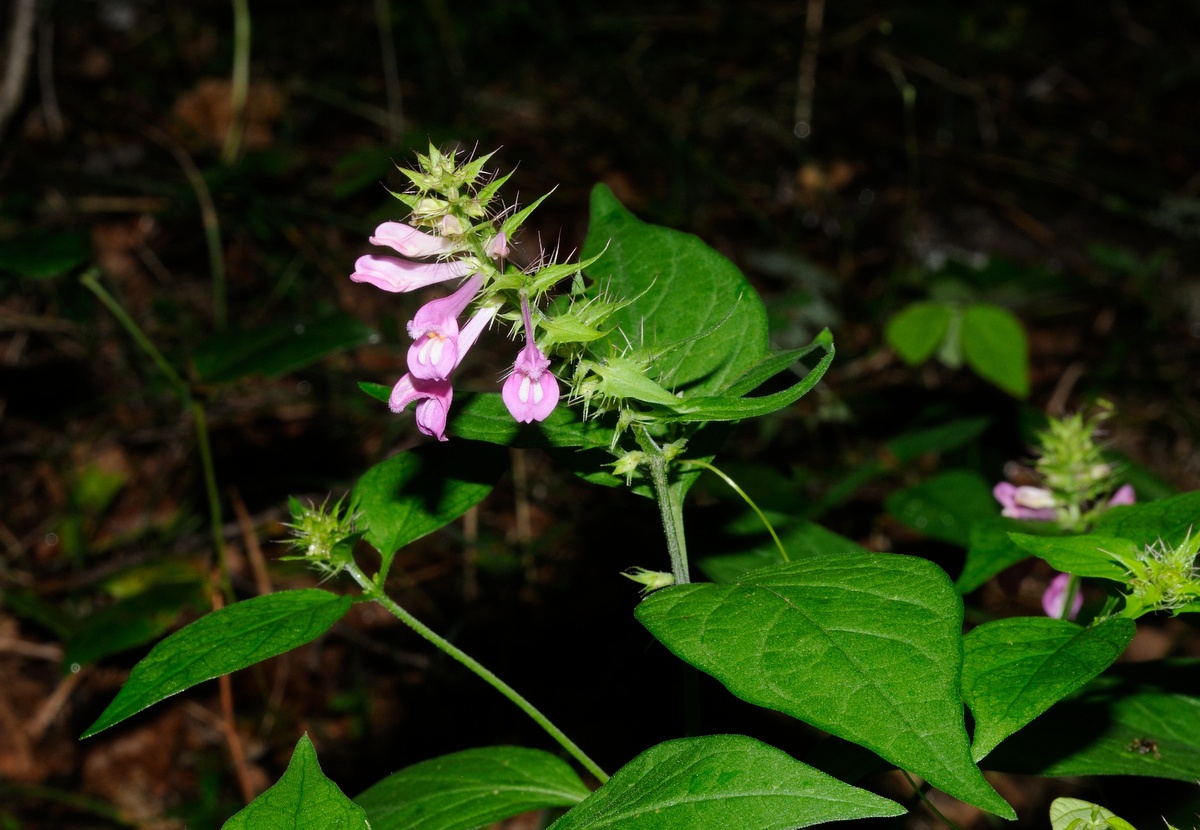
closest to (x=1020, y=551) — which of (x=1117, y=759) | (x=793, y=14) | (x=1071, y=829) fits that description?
(x=1117, y=759)

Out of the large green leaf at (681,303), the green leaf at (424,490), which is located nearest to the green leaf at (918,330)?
the large green leaf at (681,303)

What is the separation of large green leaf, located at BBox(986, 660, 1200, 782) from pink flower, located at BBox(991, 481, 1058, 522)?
0.53m

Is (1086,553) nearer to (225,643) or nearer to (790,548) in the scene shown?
(790,548)

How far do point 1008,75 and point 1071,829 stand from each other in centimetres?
773

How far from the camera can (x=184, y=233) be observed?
6.07 metres

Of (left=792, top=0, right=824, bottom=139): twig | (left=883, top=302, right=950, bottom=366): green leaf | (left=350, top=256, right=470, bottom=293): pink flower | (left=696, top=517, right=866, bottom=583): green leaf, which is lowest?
(left=883, top=302, right=950, bottom=366): green leaf

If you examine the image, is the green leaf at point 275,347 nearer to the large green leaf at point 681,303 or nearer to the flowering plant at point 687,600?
the flowering plant at point 687,600

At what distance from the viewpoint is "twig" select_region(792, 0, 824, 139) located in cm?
694

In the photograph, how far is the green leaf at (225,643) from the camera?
1.50 m

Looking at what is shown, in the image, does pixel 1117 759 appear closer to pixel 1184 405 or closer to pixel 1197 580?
pixel 1197 580

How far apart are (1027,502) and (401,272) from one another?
5.86 ft

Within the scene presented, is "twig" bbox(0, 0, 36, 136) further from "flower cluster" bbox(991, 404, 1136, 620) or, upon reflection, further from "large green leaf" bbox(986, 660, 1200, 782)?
"large green leaf" bbox(986, 660, 1200, 782)

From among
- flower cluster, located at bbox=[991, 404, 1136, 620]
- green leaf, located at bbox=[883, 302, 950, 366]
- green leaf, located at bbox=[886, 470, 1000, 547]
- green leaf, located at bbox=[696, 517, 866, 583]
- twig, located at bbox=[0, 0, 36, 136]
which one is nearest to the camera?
green leaf, located at bbox=[696, 517, 866, 583]

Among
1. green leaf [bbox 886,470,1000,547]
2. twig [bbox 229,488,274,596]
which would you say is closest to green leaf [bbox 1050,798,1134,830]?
green leaf [bbox 886,470,1000,547]
